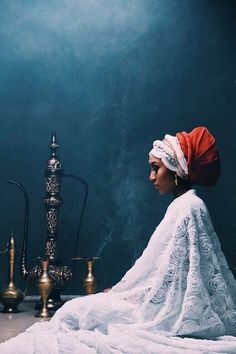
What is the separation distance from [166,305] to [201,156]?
877mm

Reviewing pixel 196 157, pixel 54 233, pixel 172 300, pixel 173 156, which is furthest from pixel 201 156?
pixel 54 233

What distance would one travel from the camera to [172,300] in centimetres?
377

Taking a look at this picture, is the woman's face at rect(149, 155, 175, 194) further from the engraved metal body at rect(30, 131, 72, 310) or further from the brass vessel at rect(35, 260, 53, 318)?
the engraved metal body at rect(30, 131, 72, 310)

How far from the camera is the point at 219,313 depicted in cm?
386

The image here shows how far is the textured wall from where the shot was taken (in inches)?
266

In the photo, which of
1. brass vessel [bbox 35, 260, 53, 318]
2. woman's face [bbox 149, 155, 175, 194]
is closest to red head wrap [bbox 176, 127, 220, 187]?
woman's face [bbox 149, 155, 175, 194]

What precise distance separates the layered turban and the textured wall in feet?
8.68

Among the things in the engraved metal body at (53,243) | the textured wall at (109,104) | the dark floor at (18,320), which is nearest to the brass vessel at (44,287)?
the dark floor at (18,320)

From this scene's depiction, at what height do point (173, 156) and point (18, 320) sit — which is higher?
point (173, 156)

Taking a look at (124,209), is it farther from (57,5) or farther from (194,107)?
(57,5)

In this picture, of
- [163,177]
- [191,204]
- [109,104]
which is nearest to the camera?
[191,204]

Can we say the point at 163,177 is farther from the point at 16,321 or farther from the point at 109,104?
the point at 109,104

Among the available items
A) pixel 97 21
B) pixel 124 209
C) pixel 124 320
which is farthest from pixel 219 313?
pixel 97 21

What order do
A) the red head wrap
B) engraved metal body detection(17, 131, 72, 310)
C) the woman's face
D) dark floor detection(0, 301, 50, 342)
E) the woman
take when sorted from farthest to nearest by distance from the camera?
engraved metal body detection(17, 131, 72, 310), dark floor detection(0, 301, 50, 342), the woman's face, the red head wrap, the woman
